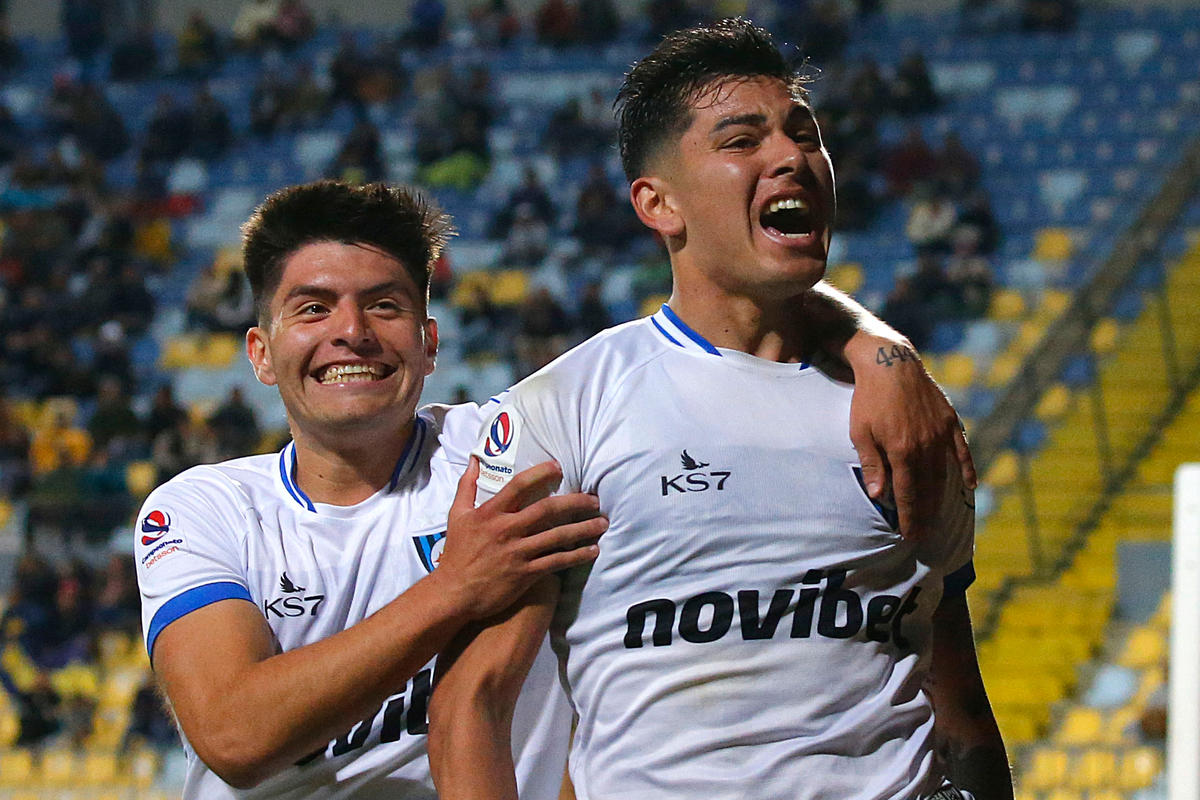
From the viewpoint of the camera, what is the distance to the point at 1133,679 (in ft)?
29.7

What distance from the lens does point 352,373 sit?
358cm

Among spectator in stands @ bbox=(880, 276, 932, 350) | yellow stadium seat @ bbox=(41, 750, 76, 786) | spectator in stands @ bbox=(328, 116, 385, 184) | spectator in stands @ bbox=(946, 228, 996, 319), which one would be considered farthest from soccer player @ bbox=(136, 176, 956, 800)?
spectator in stands @ bbox=(328, 116, 385, 184)

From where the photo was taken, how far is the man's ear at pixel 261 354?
3824 millimetres

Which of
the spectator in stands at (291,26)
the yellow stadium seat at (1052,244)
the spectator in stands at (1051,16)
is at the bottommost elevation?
the yellow stadium seat at (1052,244)

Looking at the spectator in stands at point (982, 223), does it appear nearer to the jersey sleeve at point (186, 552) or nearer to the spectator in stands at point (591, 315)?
the spectator in stands at point (591, 315)

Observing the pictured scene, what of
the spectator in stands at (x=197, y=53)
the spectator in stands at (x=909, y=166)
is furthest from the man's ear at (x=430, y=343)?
the spectator in stands at (x=197, y=53)

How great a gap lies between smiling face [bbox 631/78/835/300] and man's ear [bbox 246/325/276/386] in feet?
3.92

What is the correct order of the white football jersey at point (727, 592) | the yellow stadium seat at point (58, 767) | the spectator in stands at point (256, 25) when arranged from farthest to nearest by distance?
the spectator in stands at point (256, 25), the yellow stadium seat at point (58, 767), the white football jersey at point (727, 592)

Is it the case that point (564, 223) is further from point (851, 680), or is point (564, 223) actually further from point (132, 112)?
point (851, 680)

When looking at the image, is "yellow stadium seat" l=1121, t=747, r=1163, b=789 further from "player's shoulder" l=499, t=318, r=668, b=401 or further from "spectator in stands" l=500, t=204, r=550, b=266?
"spectator in stands" l=500, t=204, r=550, b=266

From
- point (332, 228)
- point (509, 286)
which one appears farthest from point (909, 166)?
point (332, 228)

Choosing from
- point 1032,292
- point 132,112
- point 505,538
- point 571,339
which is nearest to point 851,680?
point 505,538

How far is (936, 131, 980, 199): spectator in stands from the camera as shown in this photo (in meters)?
13.9

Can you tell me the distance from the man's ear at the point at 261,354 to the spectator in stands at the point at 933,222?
32.9 feet
